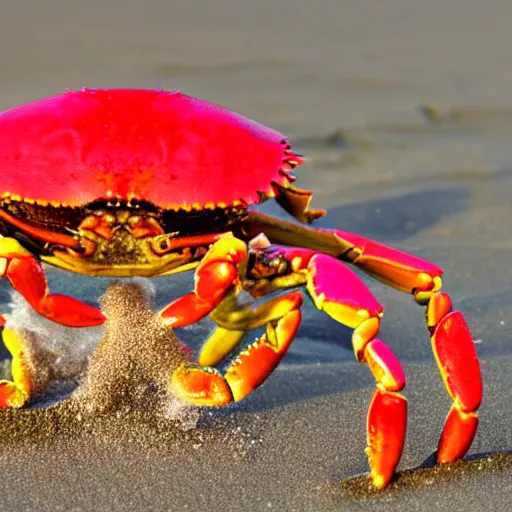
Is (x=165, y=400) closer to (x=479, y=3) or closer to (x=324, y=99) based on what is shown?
(x=324, y=99)

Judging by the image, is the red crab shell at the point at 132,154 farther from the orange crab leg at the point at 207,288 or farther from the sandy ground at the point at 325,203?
the sandy ground at the point at 325,203

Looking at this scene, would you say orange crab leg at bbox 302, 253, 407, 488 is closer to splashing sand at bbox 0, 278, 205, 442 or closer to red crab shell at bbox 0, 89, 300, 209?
red crab shell at bbox 0, 89, 300, 209

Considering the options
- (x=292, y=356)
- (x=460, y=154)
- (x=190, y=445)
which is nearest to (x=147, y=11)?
(x=460, y=154)

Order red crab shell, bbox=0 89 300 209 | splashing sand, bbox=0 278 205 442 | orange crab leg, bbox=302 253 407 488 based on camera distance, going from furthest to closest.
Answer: splashing sand, bbox=0 278 205 442 → red crab shell, bbox=0 89 300 209 → orange crab leg, bbox=302 253 407 488

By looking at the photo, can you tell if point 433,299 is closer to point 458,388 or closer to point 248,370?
point 458,388

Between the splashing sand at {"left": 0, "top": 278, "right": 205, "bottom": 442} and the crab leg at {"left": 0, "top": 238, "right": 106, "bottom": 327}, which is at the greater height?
the crab leg at {"left": 0, "top": 238, "right": 106, "bottom": 327}

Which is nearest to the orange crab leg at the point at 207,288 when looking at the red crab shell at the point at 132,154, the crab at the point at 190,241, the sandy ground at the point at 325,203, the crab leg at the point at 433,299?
the crab at the point at 190,241

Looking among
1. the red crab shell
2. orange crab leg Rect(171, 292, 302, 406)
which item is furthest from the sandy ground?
the red crab shell
